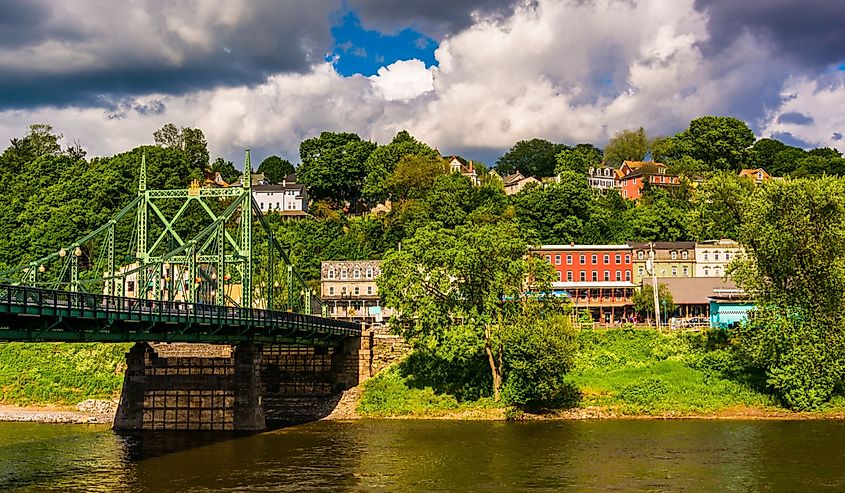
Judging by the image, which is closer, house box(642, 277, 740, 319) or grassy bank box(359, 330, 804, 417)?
grassy bank box(359, 330, 804, 417)

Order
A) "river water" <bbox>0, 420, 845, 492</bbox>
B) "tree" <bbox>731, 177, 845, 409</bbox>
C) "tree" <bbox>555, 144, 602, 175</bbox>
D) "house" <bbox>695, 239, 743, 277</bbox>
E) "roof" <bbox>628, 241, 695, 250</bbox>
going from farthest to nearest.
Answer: "tree" <bbox>555, 144, 602, 175</bbox>, "house" <bbox>695, 239, 743, 277</bbox>, "roof" <bbox>628, 241, 695, 250</bbox>, "tree" <bbox>731, 177, 845, 409</bbox>, "river water" <bbox>0, 420, 845, 492</bbox>

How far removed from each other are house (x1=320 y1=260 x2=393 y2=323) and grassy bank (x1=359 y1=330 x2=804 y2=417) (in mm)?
39411

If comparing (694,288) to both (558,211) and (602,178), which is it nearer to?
(558,211)

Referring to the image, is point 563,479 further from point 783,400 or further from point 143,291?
point 143,291

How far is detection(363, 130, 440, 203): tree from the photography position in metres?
152

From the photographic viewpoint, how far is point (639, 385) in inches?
2766

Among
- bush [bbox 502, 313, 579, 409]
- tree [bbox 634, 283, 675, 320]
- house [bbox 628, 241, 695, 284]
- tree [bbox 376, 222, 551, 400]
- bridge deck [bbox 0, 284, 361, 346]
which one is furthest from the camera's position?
house [bbox 628, 241, 695, 284]

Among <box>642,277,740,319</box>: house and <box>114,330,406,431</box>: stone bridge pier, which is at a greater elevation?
<box>642,277,740,319</box>: house

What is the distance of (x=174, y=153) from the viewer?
447 feet

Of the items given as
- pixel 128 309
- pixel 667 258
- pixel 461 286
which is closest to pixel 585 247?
pixel 667 258

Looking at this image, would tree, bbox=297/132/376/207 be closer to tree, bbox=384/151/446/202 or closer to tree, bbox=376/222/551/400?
tree, bbox=384/151/446/202

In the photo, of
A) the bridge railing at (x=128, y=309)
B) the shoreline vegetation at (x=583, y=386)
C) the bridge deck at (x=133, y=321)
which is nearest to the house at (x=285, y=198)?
the shoreline vegetation at (x=583, y=386)

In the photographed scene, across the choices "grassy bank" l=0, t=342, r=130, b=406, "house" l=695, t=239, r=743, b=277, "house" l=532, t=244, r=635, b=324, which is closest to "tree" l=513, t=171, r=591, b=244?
"house" l=532, t=244, r=635, b=324

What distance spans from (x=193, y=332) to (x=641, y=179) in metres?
122
